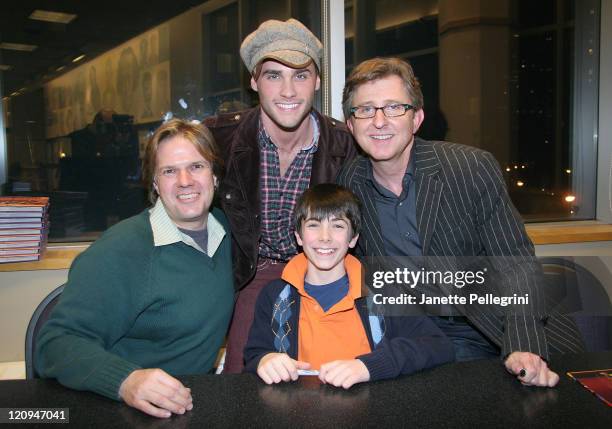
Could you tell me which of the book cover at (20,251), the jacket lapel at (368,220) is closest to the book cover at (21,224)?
the book cover at (20,251)

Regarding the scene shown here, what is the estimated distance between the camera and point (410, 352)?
1.36m

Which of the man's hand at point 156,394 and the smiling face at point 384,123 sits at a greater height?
the smiling face at point 384,123

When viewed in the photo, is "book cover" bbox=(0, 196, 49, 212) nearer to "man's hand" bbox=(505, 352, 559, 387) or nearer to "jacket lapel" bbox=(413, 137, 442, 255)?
"jacket lapel" bbox=(413, 137, 442, 255)

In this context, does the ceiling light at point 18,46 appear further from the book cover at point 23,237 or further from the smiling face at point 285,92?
the smiling face at point 285,92

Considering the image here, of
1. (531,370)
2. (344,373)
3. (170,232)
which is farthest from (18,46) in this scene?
(531,370)

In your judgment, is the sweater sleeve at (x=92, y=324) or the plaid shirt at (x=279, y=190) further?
the plaid shirt at (x=279, y=190)

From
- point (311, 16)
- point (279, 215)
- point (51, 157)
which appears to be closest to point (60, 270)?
point (51, 157)

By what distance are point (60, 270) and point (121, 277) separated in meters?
1.70

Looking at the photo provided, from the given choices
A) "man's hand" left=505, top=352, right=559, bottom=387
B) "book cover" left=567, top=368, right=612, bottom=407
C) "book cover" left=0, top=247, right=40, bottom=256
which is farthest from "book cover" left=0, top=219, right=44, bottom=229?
"book cover" left=567, top=368, right=612, bottom=407

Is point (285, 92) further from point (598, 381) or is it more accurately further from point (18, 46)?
point (18, 46)

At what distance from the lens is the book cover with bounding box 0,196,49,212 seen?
270 cm

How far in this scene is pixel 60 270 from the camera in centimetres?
297

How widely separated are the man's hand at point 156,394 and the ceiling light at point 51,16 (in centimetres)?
278

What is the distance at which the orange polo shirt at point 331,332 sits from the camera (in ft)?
5.11
